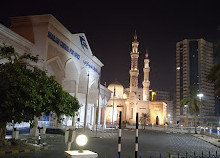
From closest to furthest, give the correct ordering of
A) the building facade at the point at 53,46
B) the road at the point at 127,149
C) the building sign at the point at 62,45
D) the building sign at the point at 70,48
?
1. the road at the point at 127,149
2. the building facade at the point at 53,46
3. the building sign at the point at 62,45
4. the building sign at the point at 70,48

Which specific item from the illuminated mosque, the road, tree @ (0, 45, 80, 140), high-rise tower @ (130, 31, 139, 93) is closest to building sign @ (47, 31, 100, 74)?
the road

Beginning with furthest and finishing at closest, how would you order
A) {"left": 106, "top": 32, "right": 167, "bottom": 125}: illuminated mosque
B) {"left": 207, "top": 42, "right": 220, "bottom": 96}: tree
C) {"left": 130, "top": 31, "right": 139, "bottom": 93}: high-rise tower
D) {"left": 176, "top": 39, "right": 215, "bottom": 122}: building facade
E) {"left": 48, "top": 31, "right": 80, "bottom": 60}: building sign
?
{"left": 176, "top": 39, "right": 215, "bottom": 122}: building facade
{"left": 106, "top": 32, "right": 167, "bottom": 125}: illuminated mosque
{"left": 130, "top": 31, "right": 139, "bottom": 93}: high-rise tower
{"left": 48, "top": 31, "right": 80, "bottom": 60}: building sign
{"left": 207, "top": 42, "right": 220, "bottom": 96}: tree

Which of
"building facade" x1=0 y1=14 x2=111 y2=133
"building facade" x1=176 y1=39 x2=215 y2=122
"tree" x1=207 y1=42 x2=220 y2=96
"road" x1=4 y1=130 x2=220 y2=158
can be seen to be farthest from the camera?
"building facade" x1=176 y1=39 x2=215 y2=122

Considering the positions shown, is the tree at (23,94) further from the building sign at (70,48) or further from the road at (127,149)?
the building sign at (70,48)

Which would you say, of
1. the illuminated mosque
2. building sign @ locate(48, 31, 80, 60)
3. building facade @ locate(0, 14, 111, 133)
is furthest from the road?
the illuminated mosque

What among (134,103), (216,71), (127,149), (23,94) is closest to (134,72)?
(134,103)

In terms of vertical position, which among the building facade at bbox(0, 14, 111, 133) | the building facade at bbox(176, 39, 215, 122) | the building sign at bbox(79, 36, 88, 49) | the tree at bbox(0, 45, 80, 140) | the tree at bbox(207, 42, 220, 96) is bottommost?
the tree at bbox(0, 45, 80, 140)

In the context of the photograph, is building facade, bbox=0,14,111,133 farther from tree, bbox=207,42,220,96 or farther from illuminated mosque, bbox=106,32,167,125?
illuminated mosque, bbox=106,32,167,125

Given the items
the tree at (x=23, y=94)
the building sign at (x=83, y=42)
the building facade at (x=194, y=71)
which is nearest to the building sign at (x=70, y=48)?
the building sign at (x=83, y=42)

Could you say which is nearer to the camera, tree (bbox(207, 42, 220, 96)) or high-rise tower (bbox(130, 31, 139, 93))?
tree (bbox(207, 42, 220, 96))

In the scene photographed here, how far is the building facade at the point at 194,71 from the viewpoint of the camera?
112 m

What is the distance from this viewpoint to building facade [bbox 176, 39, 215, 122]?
111688mm

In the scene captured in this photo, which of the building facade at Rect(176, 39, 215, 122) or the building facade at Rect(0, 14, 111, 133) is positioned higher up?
the building facade at Rect(176, 39, 215, 122)

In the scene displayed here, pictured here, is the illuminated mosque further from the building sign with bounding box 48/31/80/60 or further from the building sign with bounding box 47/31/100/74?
the building sign with bounding box 48/31/80/60
